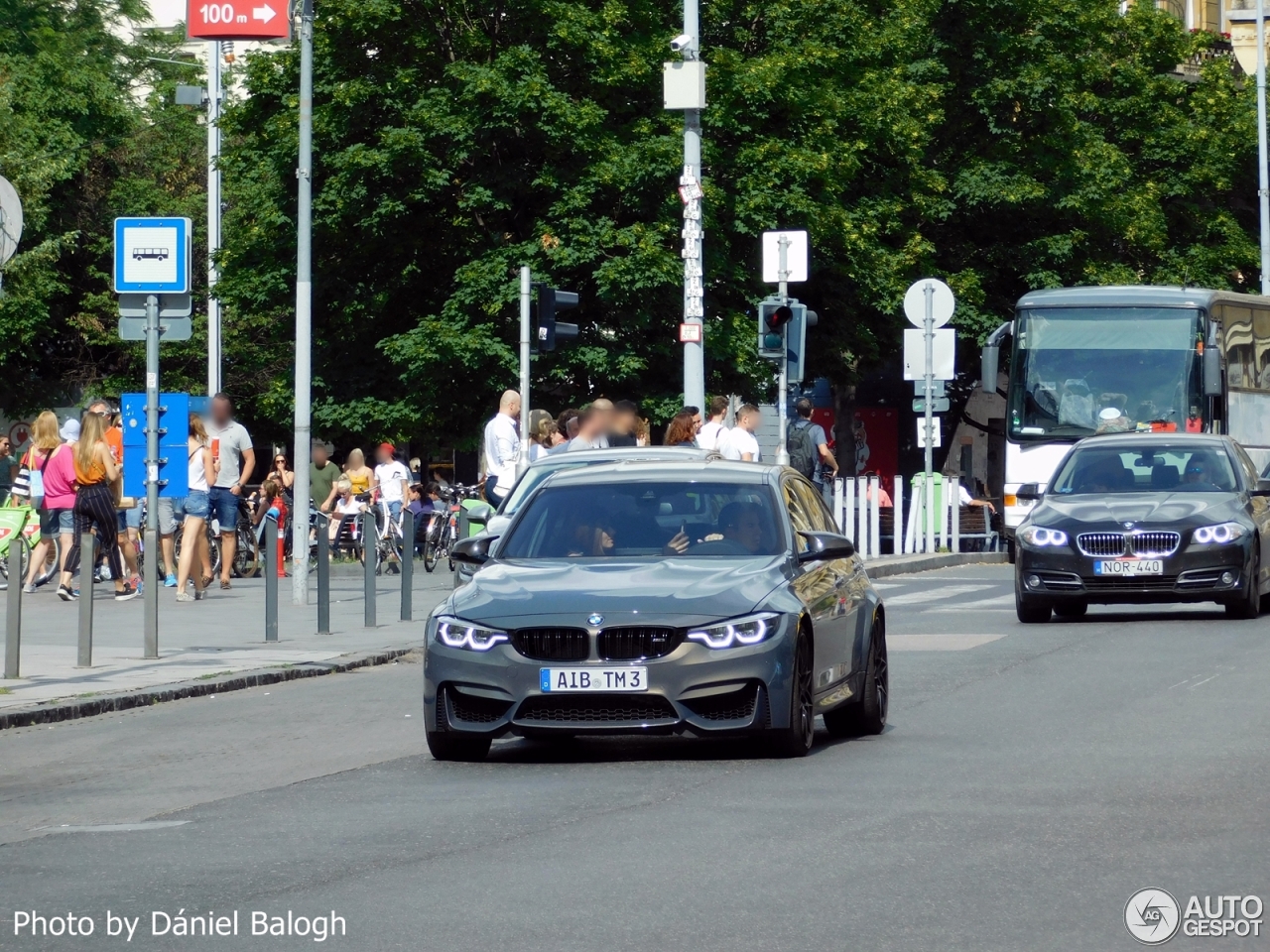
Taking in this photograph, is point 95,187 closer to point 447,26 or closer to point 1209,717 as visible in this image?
point 447,26

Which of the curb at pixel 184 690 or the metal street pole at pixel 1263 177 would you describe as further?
the metal street pole at pixel 1263 177

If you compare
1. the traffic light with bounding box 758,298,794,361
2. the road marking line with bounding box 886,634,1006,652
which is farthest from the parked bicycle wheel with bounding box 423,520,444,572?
the road marking line with bounding box 886,634,1006,652

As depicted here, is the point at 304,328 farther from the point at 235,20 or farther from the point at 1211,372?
the point at 235,20

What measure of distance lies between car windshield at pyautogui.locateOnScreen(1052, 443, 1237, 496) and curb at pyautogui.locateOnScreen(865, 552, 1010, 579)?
23.7ft

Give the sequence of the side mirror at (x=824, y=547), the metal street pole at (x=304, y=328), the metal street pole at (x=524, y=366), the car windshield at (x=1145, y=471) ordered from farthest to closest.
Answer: the metal street pole at (x=304, y=328) < the metal street pole at (x=524, y=366) < the car windshield at (x=1145, y=471) < the side mirror at (x=824, y=547)

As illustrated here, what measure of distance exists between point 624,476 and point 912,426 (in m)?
45.6

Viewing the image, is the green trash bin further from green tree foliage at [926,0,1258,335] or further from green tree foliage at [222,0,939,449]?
green tree foliage at [926,0,1258,335]

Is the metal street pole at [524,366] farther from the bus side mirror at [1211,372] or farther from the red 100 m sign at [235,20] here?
the red 100 m sign at [235,20]

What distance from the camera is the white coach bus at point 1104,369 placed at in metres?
32.3

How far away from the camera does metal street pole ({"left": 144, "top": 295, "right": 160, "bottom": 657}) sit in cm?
1655

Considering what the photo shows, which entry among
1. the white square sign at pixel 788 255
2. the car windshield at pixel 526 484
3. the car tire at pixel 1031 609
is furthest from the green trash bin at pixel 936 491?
the car windshield at pixel 526 484

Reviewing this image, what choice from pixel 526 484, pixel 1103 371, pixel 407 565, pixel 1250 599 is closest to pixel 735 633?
pixel 526 484

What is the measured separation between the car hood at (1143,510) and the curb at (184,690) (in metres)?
5.55

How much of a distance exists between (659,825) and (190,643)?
1035 centimetres
